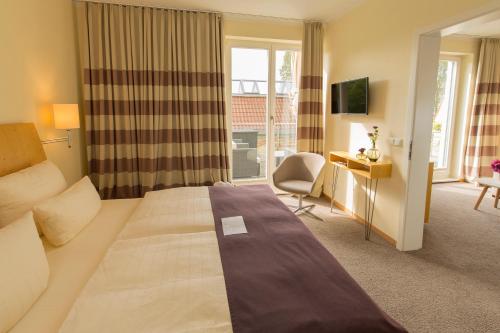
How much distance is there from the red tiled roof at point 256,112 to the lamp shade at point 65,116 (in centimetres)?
221

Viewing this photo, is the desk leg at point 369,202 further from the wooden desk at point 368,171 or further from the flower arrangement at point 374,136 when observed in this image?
the flower arrangement at point 374,136

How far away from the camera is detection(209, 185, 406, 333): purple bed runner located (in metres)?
1.11

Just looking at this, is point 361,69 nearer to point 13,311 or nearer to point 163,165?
point 163,165

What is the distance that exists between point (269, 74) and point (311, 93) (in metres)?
0.74

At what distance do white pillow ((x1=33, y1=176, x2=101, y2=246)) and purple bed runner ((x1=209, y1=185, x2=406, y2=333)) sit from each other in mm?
996

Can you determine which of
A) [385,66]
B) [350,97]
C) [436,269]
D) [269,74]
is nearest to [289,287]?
[436,269]

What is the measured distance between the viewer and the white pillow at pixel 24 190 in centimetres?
172

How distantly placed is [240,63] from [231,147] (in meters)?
1.33

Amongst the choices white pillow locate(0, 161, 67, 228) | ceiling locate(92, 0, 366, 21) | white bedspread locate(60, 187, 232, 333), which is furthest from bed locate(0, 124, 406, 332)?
ceiling locate(92, 0, 366, 21)

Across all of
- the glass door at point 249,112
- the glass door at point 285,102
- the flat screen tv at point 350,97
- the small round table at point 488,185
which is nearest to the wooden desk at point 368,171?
the flat screen tv at point 350,97

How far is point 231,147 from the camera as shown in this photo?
14.9 feet

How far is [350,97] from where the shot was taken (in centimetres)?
374

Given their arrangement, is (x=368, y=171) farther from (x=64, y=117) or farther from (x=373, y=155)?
(x=64, y=117)

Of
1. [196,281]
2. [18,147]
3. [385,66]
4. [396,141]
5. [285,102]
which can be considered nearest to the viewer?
[196,281]
